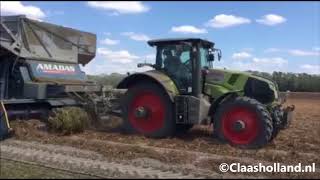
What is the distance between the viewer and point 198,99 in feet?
35.6

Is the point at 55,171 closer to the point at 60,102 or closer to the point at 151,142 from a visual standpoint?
the point at 151,142

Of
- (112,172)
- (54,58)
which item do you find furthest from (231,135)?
(54,58)

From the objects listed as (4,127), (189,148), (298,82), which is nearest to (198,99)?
(189,148)

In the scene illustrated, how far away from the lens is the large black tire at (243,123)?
9.99 metres

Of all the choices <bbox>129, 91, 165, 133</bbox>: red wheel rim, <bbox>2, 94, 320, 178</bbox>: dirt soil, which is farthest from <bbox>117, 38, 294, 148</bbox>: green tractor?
<bbox>2, 94, 320, 178</bbox>: dirt soil

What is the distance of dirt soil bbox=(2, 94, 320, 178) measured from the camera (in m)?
8.38

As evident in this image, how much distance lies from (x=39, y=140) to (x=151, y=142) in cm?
228

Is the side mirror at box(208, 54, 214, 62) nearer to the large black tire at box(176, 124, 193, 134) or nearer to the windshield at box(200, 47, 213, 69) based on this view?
the windshield at box(200, 47, 213, 69)

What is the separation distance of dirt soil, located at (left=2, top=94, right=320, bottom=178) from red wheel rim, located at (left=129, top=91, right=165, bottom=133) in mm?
409

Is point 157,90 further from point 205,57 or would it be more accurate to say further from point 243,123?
point 243,123

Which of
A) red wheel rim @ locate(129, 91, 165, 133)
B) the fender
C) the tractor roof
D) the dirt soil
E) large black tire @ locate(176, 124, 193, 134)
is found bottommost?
the dirt soil

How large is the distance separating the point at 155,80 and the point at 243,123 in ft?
7.24

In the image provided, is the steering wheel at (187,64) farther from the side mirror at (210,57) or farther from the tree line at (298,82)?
the tree line at (298,82)

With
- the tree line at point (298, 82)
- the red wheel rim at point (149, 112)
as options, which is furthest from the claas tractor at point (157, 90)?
the tree line at point (298, 82)
